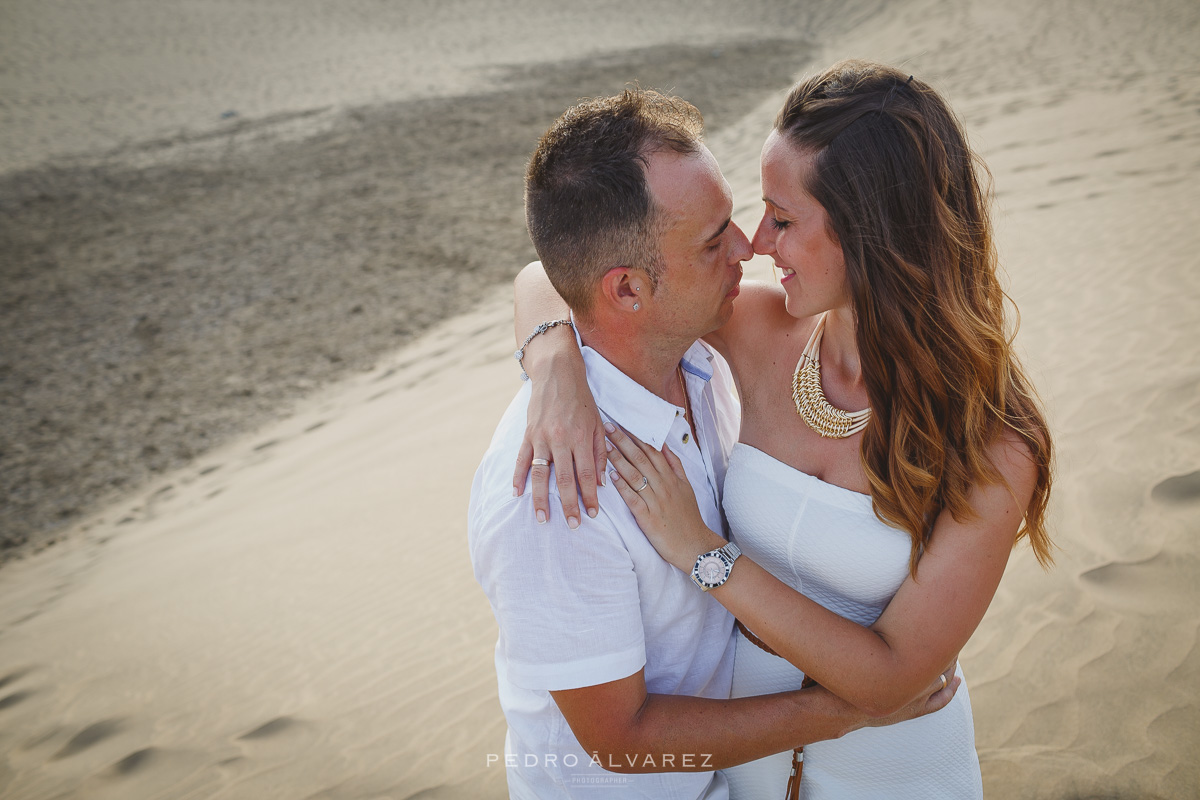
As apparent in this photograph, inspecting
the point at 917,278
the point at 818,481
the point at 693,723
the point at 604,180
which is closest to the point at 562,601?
the point at 693,723

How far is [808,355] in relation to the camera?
2.36 m

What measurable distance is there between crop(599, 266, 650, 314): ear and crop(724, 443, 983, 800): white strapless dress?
58 cm

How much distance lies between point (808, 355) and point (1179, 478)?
283cm

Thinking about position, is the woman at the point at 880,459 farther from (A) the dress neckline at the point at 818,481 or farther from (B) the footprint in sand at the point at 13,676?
(B) the footprint in sand at the point at 13,676

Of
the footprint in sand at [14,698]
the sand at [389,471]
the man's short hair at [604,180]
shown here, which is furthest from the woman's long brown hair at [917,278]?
the footprint in sand at [14,698]

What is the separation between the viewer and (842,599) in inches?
84.9

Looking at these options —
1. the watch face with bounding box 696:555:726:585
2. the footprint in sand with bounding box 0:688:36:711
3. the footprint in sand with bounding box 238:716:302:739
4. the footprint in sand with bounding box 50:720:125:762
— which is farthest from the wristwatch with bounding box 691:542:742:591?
the footprint in sand with bounding box 0:688:36:711

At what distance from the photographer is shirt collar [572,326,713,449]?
2096mm

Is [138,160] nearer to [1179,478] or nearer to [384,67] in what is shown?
[384,67]

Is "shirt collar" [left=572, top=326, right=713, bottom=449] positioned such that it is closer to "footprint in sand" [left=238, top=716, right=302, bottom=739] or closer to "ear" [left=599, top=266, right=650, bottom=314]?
"ear" [left=599, top=266, right=650, bottom=314]

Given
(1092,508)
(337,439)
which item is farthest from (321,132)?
(1092,508)

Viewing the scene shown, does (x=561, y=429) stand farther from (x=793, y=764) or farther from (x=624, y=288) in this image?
(x=793, y=764)

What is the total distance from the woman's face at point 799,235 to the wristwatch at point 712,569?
0.75 meters

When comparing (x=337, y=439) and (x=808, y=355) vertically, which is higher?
(x=808, y=355)
